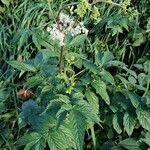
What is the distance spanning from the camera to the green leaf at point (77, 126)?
1313 mm

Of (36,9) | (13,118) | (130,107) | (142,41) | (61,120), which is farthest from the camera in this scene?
(36,9)

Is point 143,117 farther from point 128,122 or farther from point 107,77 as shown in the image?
point 107,77

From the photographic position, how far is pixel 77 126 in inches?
52.9

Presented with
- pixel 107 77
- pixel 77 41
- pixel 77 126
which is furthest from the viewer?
pixel 77 41

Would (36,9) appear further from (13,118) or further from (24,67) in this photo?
(24,67)

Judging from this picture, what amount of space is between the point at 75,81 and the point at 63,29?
28 centimetres

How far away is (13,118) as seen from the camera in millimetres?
2168

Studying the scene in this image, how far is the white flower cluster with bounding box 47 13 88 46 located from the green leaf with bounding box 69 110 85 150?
1.06 ft

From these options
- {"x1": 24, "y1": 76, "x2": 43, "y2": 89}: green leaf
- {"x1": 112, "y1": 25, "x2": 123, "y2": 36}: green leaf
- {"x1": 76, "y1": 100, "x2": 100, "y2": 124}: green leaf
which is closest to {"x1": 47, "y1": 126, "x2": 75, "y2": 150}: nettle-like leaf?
{"x1": 76, "y1": 100, "x2": 100, "y2": 124}: green leaf

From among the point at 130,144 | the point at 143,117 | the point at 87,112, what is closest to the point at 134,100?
the point at 143,117

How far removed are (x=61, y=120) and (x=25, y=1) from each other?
1.43 meters

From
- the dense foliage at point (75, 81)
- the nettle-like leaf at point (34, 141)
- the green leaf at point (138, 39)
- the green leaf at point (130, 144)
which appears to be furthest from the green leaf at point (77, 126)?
the green leaf at point (138, 39)

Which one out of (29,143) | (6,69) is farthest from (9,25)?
(29,143)

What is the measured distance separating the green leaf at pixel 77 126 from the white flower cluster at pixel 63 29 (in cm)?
32
